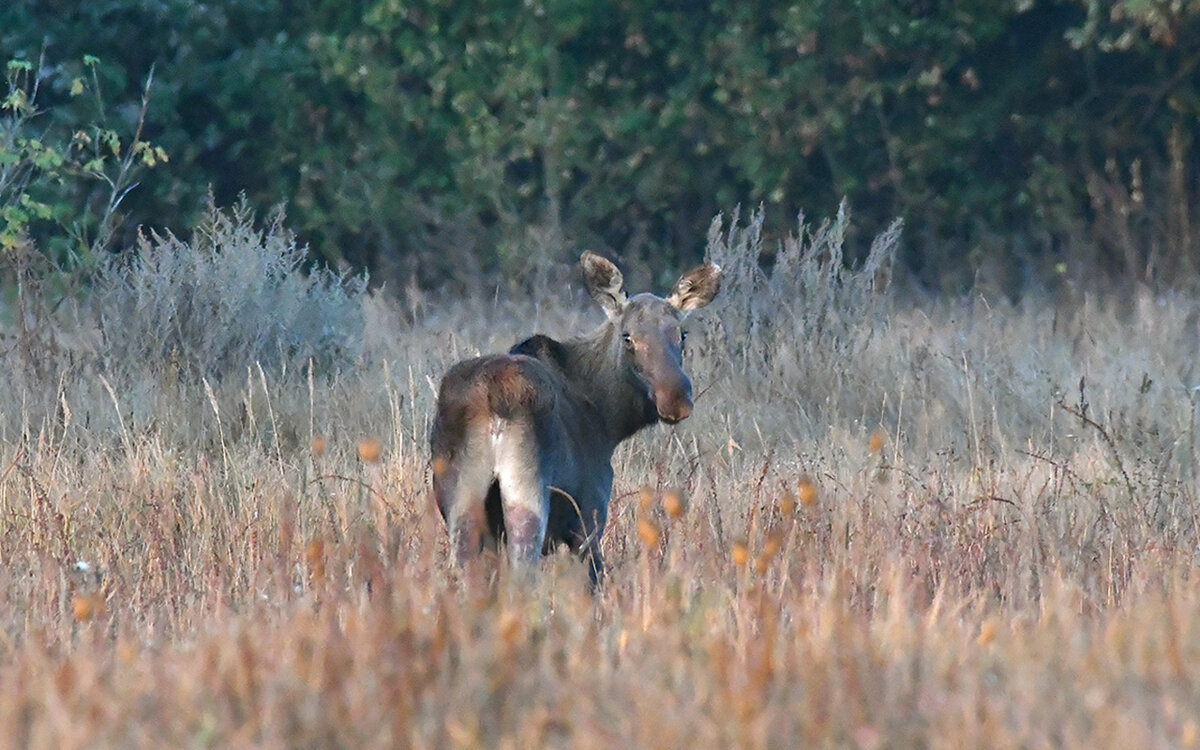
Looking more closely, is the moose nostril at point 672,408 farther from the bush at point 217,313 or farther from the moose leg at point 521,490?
the bush at point 217,313

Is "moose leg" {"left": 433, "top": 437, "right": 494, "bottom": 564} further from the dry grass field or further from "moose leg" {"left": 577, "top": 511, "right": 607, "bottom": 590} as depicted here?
"moose leg" {"left": 577, "top": 511, "right": 607, "bottom": 590}

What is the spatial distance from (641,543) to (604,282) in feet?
3.54

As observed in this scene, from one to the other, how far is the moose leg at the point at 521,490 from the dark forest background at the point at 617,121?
556 inches

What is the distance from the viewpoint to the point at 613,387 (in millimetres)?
7008

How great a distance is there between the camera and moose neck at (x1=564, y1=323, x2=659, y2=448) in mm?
6973

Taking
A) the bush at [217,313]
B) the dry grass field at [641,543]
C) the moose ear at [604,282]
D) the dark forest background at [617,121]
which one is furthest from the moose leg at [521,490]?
the dark forest background at [617,121]

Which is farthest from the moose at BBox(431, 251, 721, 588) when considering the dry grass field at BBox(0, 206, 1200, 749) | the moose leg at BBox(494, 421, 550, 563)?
the dry grass field at BBox(0, 206, 1200, 749)

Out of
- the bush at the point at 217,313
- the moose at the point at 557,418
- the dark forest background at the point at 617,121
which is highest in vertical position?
the dark forest background at the point at 617,121

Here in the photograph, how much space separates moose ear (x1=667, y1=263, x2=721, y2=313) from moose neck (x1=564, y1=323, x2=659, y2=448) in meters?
0.36

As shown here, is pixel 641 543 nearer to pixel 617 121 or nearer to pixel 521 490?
pixel 521 490

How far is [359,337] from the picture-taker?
504 inches

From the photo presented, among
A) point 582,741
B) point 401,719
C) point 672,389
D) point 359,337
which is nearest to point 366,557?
point 401,719

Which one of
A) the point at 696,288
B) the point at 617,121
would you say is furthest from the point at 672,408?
the point at 617,121

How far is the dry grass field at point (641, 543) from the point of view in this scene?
392 cm
